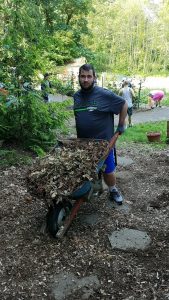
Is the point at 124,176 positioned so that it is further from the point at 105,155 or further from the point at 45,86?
the point at 45,86

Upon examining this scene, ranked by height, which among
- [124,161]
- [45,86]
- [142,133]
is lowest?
[142,133]

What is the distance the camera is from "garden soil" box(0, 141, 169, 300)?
3166 mm

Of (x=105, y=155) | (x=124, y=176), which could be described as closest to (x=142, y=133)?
(x=124, y=176)

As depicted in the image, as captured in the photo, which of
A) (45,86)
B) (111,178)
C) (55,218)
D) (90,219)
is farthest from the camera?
(45,86)

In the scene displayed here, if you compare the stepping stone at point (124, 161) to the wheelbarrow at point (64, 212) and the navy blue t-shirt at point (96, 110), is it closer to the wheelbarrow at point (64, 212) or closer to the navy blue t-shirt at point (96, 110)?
the navy blue t-shirt at point (96, 110)

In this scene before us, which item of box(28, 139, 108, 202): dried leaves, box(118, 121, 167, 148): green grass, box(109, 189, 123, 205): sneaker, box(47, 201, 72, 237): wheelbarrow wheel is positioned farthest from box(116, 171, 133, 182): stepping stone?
box(118, 121, 167, 148): green grass

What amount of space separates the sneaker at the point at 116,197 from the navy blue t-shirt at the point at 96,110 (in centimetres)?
82

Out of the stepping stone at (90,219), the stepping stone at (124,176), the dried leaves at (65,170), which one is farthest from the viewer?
the stepping stone at (124,176)

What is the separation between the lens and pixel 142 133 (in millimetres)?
9867

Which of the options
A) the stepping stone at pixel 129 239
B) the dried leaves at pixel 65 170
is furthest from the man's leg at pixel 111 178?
the stepping stone at pixel 129 239

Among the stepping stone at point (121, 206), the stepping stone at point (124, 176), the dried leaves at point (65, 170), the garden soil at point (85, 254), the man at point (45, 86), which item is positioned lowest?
the stepping stone at point (124, 176)

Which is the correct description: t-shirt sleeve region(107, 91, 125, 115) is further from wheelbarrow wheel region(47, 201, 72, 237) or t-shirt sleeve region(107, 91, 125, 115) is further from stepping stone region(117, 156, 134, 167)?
stepping stone region(117, 156, 134, 167)

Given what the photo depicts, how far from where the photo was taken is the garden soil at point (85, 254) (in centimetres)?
317

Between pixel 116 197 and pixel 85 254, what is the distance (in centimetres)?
136
